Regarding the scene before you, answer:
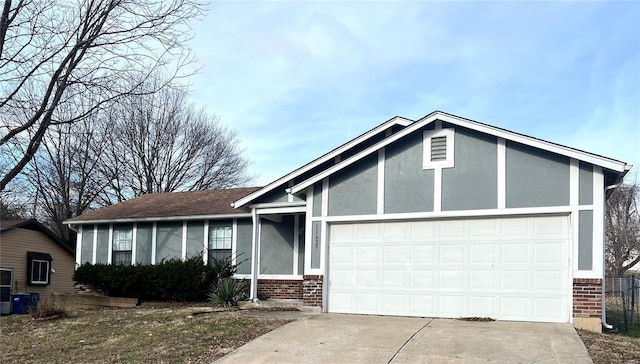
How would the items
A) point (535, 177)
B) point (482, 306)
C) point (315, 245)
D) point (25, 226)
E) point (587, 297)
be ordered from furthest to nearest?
1. point (25, 226)
2. point (315, 245)
3. point (482, 306)
4. point (535, 177)
5. point (587, 297)

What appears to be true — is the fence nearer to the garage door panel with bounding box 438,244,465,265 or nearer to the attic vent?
the garage door panel with bounding box 438,244,465,265

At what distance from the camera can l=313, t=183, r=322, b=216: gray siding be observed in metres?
14.4

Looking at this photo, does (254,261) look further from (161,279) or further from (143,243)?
(143,243)

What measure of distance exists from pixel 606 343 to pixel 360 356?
14.3 feet

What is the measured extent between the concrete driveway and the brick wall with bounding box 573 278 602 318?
436 millimetres

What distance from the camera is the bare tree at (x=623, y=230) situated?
3738 centimetres

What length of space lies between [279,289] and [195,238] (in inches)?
148

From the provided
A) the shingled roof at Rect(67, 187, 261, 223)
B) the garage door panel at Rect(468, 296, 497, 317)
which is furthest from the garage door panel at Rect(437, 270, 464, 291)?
the shingled roof at Rect(67, 187, 261, 223)

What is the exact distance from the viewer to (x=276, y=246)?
57.1ft

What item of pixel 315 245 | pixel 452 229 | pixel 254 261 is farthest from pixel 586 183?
pixel 254 261

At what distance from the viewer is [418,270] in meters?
13.3

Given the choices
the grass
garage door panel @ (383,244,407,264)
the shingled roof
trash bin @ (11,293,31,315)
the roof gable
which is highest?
the shingled roof

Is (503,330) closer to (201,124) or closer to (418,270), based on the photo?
(418,270)

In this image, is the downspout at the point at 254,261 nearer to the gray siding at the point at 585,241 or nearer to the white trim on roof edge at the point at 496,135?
the white trim on roof edge at the point at 496,135
